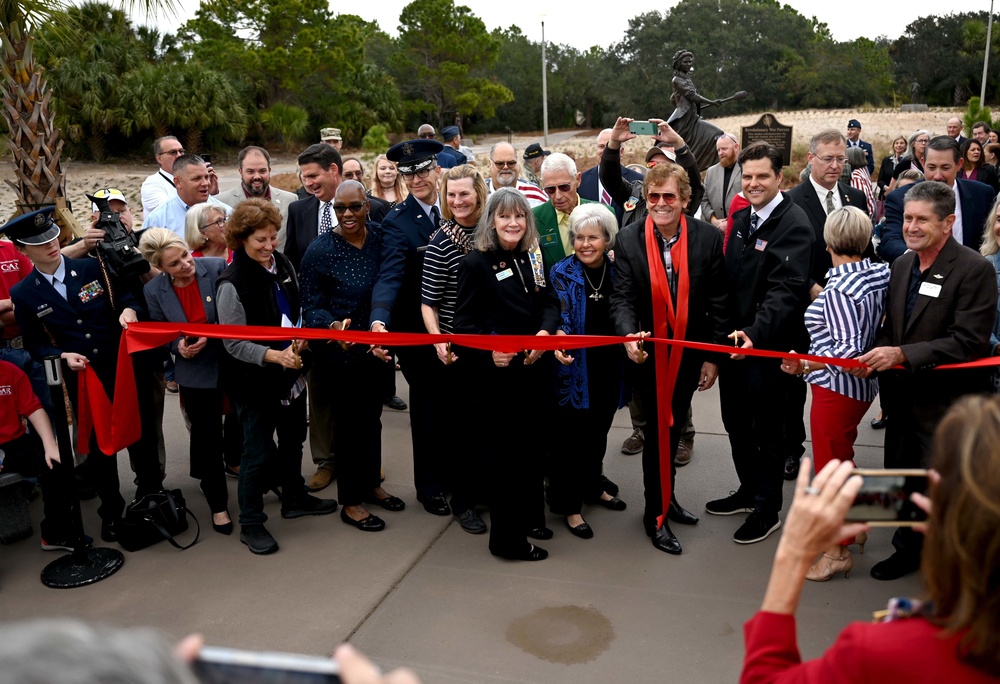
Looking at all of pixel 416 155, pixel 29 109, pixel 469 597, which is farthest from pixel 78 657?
pixel 29 109

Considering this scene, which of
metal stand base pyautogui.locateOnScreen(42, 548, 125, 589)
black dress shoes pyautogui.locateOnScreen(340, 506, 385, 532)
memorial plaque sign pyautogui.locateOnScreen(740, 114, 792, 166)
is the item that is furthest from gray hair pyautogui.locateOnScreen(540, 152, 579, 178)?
memorial plaque sign pyautogui.locateOnScreen(740, 114, 792, 166)

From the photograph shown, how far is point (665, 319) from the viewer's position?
466cm

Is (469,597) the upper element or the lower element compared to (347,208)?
lower

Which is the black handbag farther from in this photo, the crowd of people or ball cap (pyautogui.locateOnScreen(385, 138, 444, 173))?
ball cap (pyautogui.locateOnScreen(385, 138, 444, 173))

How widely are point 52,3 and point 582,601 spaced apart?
24.7 feet

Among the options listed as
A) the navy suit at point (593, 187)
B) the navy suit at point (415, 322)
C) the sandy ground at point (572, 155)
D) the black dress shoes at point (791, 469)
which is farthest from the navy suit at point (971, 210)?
the sandy ground at point (572, 155)

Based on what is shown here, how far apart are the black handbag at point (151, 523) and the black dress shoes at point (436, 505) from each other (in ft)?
4.54

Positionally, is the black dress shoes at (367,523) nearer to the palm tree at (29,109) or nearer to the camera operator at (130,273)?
the camera operator at (130,273)

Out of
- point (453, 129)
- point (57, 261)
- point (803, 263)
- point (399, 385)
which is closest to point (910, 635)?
point (803, 263)

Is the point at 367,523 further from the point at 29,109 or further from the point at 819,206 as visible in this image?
the point at 29,109

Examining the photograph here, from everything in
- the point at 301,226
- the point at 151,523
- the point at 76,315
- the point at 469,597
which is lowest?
the point at 469,597

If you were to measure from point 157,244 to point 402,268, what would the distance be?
4.64ft

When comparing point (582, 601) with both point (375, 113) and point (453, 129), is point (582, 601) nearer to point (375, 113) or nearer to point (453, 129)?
point (453, 129)

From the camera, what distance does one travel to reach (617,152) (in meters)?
6.20
